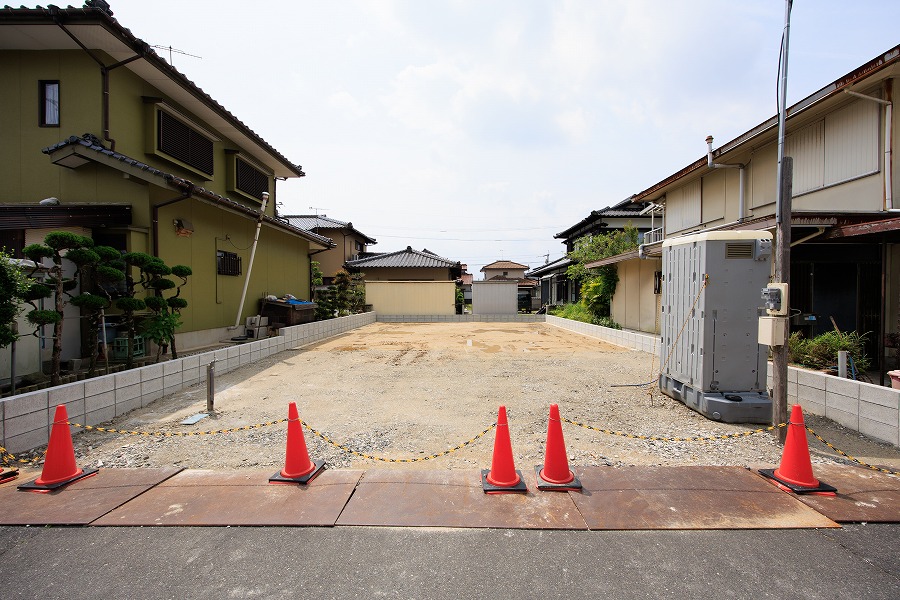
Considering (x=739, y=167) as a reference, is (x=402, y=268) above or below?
below

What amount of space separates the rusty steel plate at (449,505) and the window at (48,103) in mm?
10703

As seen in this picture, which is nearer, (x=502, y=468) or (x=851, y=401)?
(x=502, y=468)

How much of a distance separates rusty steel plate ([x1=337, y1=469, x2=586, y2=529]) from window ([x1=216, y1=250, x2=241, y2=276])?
31.4 ft

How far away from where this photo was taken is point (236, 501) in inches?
128

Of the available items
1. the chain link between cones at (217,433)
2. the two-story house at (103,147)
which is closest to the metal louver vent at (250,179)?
the two-story house at (103,147)

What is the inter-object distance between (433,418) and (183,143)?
10.1m

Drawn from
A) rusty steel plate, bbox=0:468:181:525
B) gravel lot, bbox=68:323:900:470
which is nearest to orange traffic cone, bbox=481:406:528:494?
gravel lot, bbox=68:323:900:470

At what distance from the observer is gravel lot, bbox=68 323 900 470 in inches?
164

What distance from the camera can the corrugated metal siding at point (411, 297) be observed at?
23328 mm

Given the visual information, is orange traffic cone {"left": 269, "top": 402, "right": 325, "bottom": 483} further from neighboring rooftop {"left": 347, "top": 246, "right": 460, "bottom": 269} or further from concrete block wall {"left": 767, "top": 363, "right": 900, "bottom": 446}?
neighboring rooftop {"left": 347, "top": 246, "right": 460, "bottom": 269}

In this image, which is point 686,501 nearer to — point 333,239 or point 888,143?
point 888,143

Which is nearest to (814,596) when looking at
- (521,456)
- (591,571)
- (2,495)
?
(591,571)

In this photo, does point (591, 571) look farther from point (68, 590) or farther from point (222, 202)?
point (222, 202)

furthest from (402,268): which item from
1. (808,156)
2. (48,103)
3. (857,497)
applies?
(857,497)
